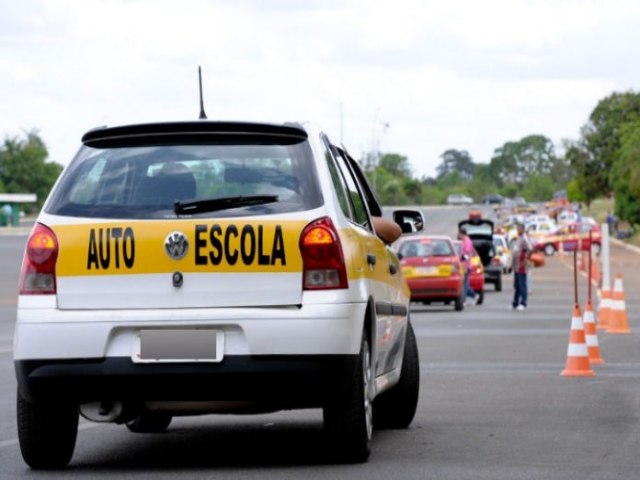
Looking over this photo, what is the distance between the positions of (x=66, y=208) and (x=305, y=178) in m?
1.23

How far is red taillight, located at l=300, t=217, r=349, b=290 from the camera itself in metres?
8.66

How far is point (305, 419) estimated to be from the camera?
1191 cm

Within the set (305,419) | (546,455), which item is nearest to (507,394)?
(305,419)

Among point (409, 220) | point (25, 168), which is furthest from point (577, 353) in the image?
point (25, 168)

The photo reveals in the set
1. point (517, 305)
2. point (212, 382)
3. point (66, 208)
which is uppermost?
point (66, 208)

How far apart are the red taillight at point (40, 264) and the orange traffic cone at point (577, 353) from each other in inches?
326

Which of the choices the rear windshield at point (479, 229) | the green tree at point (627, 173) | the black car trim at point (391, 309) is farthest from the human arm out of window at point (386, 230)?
the green tree at point (627, 173)

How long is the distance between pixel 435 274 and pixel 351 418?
2406cm

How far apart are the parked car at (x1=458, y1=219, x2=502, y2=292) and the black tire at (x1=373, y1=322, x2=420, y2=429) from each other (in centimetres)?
3530

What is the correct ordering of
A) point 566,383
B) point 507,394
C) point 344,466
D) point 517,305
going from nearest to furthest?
1. point 344,466
2. point 507,394
3. point 566,383
4. point 517,305

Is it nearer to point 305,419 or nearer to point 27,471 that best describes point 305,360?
point 27,471

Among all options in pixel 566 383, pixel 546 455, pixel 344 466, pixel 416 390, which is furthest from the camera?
pixel 566 383

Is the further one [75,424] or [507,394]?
[507,394]

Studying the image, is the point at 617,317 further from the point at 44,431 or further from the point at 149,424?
the point at 44,431
